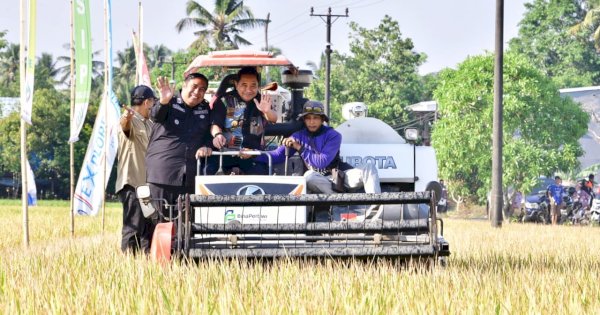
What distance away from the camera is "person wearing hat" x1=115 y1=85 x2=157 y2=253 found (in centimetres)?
1362

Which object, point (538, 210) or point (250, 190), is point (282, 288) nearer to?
point (250, 190)

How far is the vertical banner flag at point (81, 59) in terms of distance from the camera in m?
21.6

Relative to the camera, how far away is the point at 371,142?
1505 cm

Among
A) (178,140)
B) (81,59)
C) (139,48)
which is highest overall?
(139,48)

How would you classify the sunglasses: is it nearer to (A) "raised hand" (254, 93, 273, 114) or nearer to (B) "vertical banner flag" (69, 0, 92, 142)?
(A) "raised hand" (254, 93, 273, 114)

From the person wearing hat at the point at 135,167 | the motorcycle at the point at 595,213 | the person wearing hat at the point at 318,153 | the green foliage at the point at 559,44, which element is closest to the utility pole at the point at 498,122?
the motorcycle at the point at 595,213

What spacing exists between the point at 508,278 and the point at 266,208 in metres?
2.35

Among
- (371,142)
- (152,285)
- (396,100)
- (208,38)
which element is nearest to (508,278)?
(152,285)

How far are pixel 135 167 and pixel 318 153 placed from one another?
2062 mm

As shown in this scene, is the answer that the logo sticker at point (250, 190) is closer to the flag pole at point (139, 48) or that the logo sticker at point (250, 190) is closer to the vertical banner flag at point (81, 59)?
the vertical banner flag at point (81, 59)

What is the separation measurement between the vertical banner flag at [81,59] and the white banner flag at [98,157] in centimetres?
450

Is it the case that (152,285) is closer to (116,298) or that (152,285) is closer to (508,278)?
(116,298)

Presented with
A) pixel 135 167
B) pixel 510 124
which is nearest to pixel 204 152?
pixel 135 167

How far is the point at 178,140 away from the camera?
511 inches
